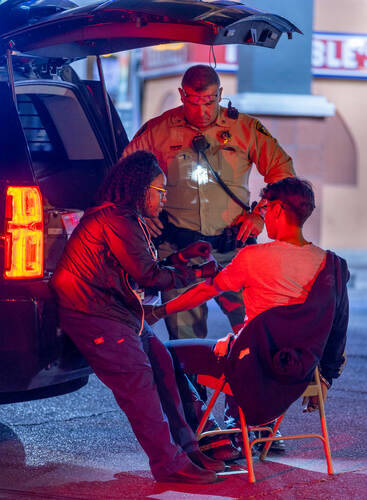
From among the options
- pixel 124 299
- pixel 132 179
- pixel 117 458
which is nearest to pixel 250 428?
pixel 117 458

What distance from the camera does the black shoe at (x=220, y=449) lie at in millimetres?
4617

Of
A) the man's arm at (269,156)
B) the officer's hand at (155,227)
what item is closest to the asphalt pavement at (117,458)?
the officer's hand at (155,227)

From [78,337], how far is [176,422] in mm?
592

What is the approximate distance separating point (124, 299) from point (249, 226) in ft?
3.21

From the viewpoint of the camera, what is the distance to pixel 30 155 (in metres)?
4.61

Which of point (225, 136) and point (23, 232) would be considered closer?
point (23, 232)

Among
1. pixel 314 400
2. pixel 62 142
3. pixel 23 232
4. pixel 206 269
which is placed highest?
pixel 62 142

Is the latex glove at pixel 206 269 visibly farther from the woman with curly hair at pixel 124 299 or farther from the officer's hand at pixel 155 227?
the officer's hand at pixel 155 227

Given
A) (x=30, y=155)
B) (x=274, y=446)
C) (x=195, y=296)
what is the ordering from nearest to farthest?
(x=195, y=296) → (x=30, y=155) → (x=274, y=446)

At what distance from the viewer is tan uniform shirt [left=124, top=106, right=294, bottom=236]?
16.9ft

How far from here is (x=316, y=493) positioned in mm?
4195

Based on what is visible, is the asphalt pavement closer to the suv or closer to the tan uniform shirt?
the suv

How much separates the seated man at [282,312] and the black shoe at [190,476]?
0.32 metres

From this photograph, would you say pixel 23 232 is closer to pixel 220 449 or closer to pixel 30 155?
pixel 30 155
